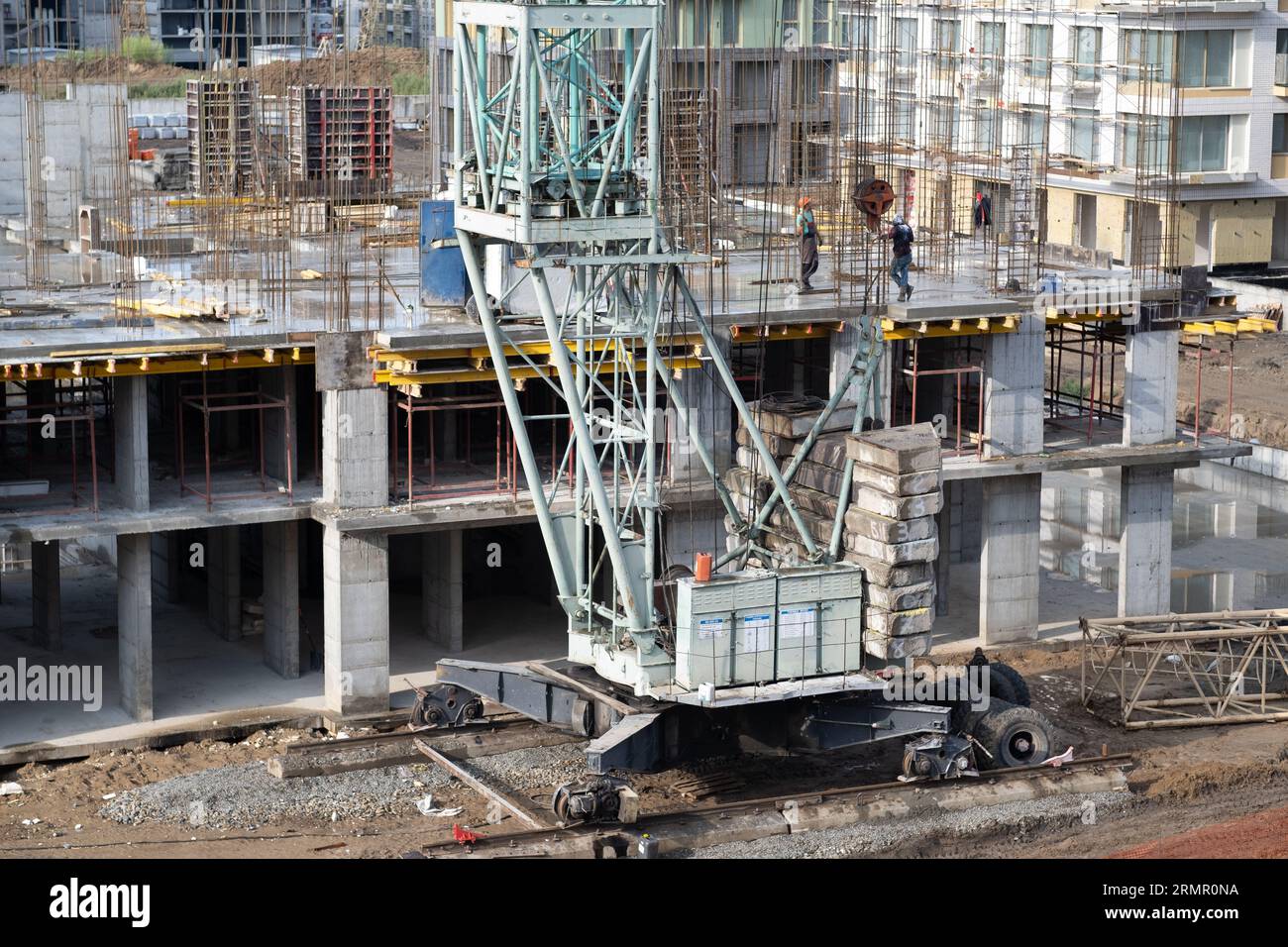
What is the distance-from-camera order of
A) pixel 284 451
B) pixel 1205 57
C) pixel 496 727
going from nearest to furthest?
pixel 496 727 → pixel 284 451 → pixel 1205 57

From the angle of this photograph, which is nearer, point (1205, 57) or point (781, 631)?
point (781, 631)

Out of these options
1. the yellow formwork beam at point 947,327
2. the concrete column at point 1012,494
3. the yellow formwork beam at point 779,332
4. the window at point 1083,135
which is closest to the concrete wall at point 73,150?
the yellow formwork beam at point 779,332

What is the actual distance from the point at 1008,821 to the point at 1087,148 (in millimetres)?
47588

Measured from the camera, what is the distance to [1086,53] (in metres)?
72.6

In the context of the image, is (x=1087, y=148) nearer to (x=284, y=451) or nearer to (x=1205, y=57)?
(x=1205, y=57)

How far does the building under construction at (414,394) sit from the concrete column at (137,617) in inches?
2.1

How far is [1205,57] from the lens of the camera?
71062 millimetres

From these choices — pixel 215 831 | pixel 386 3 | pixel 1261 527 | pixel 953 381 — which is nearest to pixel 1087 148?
pixel 1261 527

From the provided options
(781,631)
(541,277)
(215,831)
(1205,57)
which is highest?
(1205,57)

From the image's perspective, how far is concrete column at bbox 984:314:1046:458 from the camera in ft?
128

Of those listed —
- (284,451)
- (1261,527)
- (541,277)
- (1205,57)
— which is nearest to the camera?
(541,277)

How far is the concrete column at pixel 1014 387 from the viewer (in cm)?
3894

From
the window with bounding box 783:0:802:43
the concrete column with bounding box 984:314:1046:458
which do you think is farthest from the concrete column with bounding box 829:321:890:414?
the window with bounding box 783:0:802:43

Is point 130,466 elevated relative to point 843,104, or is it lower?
lower
